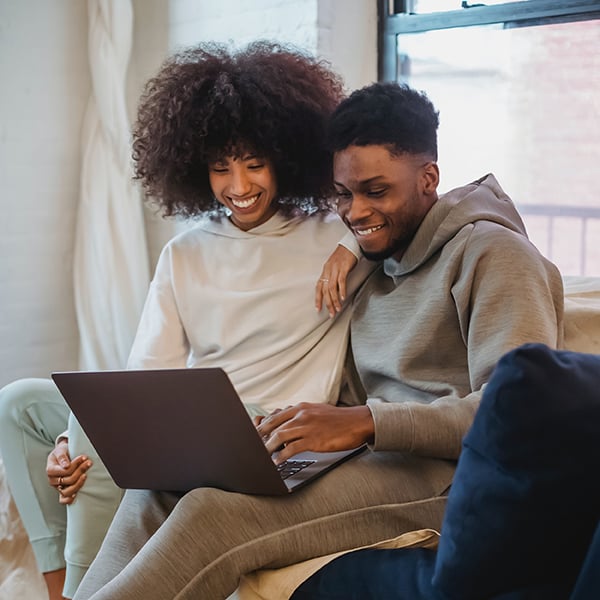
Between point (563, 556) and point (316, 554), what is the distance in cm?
46

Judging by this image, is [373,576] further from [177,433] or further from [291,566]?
[177,433]

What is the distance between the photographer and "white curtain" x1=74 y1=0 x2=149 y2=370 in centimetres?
265

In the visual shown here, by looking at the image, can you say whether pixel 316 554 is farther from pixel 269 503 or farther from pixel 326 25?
pixel 326 25

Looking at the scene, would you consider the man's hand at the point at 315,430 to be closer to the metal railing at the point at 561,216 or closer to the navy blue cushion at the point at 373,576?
the navy blue cushion at the point at 373,576

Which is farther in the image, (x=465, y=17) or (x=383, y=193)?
(x=465, y=17)

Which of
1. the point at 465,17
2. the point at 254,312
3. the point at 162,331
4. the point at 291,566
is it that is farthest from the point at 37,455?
the point at 465,17

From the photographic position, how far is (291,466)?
152 centimetres

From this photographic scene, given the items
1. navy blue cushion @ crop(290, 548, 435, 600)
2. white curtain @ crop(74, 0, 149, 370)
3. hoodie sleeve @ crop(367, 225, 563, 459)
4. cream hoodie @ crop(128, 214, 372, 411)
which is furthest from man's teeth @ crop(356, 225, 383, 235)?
white curtain @ crop(74, 0, 149, 370)

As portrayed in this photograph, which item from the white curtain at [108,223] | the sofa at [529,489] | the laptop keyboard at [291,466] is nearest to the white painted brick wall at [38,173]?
the white curtain at [108,223]

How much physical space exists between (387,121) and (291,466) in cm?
61

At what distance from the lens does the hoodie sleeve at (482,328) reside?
1449 mm

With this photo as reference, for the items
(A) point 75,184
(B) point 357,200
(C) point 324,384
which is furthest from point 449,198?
(A) point 75,184

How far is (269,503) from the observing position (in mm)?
1415

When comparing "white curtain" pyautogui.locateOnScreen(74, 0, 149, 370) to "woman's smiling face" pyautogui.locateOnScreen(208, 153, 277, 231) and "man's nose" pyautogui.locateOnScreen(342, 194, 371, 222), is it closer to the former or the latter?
"woman's smiling face" pyautogui.locateOnScreen(208, 153, 277, 231)
